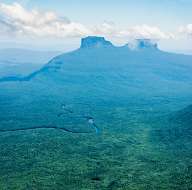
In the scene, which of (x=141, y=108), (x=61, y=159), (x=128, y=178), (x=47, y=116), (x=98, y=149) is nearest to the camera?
(x=128, y=178)

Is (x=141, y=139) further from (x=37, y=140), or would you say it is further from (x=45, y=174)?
(x=45, y=174)

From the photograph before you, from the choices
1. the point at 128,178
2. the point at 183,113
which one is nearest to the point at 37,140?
the point at 128,178

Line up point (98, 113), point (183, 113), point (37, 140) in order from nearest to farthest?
point (37, 140) < point (183, 113) < point (98, 113)

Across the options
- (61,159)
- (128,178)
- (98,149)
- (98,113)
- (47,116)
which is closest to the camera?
(128,178)

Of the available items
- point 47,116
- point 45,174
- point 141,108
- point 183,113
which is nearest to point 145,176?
point 45,174

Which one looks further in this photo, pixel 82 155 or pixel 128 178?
pixel 82 155

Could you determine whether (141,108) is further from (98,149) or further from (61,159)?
(61,159)

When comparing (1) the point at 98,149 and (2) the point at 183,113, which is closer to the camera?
(1) the point at 98,149

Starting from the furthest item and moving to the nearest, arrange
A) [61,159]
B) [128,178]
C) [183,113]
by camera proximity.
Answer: [183,113], [61,159], [128,178]
